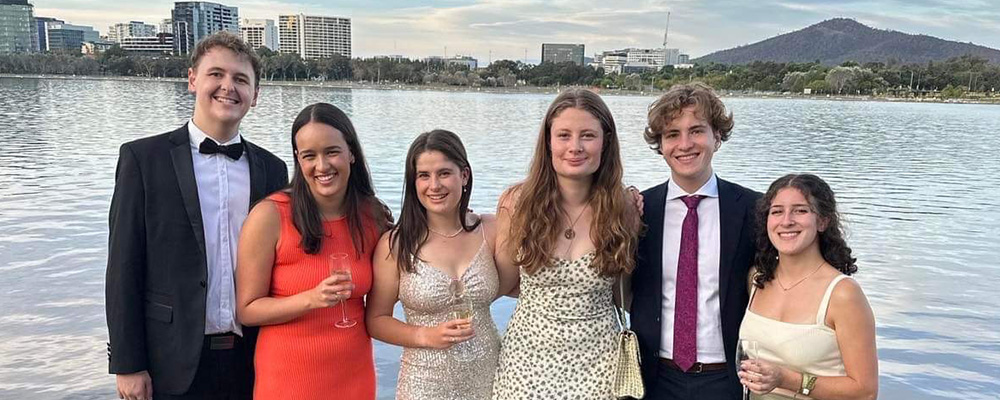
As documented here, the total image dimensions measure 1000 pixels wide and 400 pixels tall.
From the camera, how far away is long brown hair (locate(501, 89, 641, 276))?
3357 millimetres

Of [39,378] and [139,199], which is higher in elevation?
[139,199]

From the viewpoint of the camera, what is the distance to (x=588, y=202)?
3553mm

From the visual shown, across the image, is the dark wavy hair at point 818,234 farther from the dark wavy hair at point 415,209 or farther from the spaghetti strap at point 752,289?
the dark wavy hair at point 415,209

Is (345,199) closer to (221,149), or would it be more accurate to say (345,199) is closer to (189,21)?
(221,149)

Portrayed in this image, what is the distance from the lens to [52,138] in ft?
90.9

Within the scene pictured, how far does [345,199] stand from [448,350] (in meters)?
0.90

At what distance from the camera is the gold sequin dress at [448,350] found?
3.43 metres

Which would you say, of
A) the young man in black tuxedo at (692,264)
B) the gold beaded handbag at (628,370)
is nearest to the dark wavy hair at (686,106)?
the young man in black tuxedo at (692,264)

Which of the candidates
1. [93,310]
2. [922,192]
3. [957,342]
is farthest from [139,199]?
[922,192]

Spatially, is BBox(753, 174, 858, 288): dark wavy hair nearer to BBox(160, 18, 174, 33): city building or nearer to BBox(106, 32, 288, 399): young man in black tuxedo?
BBox(106, 32, 288, 399): young man in black tuxedo

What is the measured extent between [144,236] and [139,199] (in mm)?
172

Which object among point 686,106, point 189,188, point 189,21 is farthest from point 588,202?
point 189,21

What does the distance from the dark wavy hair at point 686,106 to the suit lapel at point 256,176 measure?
6.47ft

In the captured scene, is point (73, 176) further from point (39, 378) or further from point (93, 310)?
point (39, 378)
